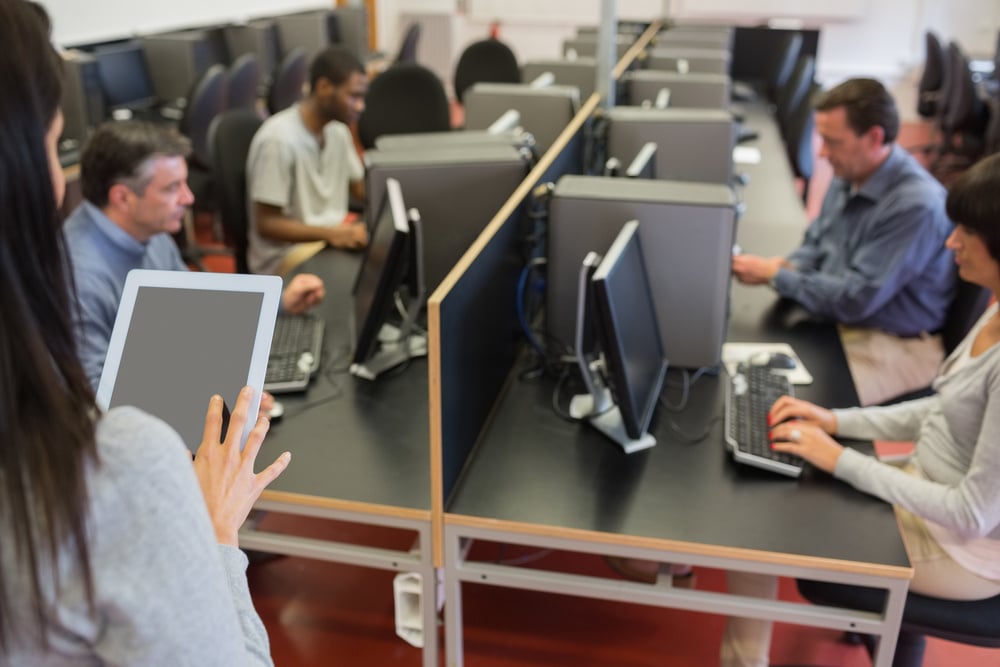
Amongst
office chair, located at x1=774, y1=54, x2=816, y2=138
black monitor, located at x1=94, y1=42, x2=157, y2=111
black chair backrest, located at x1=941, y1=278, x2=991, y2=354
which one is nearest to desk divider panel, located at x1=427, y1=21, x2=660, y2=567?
black chair backrest, located at x1=941, y1=278, x2=991, y2=354

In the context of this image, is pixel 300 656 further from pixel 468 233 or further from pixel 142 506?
pixel 142 506

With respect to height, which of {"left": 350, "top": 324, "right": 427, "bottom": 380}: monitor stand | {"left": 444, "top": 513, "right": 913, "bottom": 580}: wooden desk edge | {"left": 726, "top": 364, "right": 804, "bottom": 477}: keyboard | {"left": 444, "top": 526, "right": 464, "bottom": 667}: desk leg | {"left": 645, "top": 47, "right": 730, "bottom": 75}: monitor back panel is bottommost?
{"left": 444, "top": 526, "right": 464, "bottom": 667}: desk leg

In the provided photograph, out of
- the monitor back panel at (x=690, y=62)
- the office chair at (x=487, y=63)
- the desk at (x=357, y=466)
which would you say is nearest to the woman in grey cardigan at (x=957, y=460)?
the desk at (x=357, y=466)

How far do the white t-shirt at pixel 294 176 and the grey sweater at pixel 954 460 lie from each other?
185 cm

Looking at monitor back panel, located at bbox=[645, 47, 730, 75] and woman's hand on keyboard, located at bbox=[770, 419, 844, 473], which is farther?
monitor back panel, located at bbox=[645, 47, 730, 75]

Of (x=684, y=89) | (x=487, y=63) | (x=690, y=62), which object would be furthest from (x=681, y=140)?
(x=487, y=63)

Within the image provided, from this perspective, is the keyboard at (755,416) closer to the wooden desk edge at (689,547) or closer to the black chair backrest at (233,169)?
the wooden desk edge at (689,547)

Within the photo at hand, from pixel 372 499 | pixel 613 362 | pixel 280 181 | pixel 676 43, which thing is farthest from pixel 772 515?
pixel 676 43

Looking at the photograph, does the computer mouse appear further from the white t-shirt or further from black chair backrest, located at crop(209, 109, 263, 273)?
black chair backrest, located at crop(209, 109, 263, 273)

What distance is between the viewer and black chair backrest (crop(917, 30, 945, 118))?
6.82 metres

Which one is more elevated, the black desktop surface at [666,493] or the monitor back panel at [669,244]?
the monitor back panel at [669,244]

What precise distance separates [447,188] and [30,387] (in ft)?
5.15

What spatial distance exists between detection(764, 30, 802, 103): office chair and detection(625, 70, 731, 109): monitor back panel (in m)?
2.34

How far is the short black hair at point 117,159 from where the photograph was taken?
195 centimetres
